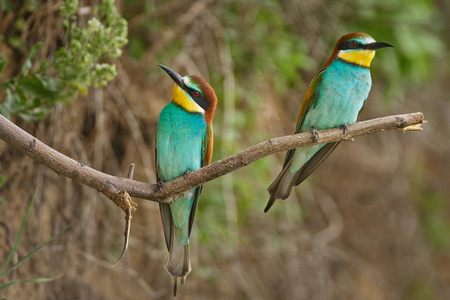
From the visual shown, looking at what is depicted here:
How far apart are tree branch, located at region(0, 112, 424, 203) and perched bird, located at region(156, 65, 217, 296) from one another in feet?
1.56

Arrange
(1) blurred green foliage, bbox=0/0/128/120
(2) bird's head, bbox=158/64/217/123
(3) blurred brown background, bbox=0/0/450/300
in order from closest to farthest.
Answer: (1) blurred green foliage, bbox=0/0/128/120 < (2) bird's head, bbox=158/64/217/123 < (3) blurred brown background, bbox=0/0/450/300

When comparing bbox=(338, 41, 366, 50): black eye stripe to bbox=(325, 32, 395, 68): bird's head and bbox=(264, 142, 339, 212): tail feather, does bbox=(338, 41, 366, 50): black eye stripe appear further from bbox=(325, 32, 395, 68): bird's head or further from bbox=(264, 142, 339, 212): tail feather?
bbox=(264, 142, 339, 212): tail feather

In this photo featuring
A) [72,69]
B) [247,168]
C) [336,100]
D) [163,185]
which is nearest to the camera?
[163,185]

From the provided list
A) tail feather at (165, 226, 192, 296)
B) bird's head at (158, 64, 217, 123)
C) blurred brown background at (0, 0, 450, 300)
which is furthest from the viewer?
blurred brown background at (0, 0, 450, 300)

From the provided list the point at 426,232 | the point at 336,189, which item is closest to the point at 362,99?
the point at 336,189

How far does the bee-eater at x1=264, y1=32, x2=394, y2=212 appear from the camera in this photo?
226 centimetres

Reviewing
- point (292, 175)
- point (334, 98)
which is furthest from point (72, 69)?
point (334, 98)

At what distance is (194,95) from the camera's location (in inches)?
93.2

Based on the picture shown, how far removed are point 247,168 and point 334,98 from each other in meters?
1.48

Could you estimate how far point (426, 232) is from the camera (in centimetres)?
512

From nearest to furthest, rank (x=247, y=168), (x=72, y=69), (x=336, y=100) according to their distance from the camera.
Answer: (x=72, y=69)
(x=336, y=100)
(x=247, y=168)

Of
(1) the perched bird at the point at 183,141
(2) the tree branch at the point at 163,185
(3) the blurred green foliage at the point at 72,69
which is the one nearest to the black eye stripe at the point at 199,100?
(1) the perched bird at the point at 183,141

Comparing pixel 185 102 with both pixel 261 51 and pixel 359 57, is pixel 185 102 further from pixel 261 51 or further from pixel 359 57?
pixel 261 51

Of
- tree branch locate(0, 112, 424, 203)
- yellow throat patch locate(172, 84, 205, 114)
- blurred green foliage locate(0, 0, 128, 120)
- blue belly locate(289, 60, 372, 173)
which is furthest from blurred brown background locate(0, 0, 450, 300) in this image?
blue belly locate(289, 60, 372, 173)
